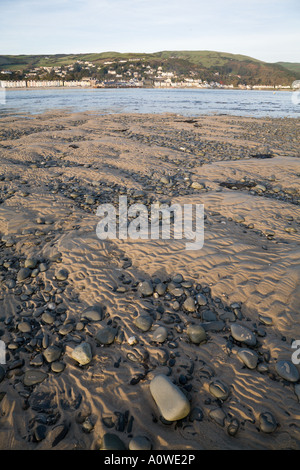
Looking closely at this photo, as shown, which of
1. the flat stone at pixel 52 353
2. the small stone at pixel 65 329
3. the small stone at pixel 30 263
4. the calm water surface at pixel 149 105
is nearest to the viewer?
the flat stone at pixel 52 353

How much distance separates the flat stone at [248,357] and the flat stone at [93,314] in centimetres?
165

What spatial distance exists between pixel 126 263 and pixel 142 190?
326cm

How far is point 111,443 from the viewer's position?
1822mm

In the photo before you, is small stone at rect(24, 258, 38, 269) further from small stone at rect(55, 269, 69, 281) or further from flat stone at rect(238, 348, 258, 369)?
A: flat stone at rect(238, 348, 258, 369)

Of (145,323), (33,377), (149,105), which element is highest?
(149,105)

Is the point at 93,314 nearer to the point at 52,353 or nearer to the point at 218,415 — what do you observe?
the point at 52,353

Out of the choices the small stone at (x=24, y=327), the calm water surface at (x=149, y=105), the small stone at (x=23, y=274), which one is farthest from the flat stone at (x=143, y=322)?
the calm water surface at (x=149, y=105)

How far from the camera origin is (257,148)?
11.0 metres

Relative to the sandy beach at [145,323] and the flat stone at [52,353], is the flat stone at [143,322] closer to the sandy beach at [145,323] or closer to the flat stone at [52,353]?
the sandy beach at [145,323]

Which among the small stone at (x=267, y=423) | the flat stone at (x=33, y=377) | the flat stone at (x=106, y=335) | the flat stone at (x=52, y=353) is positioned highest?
the flat stone at (x=106, y=335)

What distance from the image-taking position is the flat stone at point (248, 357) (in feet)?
7.94

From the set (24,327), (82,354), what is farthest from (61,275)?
(82,354)

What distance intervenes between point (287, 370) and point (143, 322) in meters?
1.53

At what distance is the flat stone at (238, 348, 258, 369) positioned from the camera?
2.42 meters
